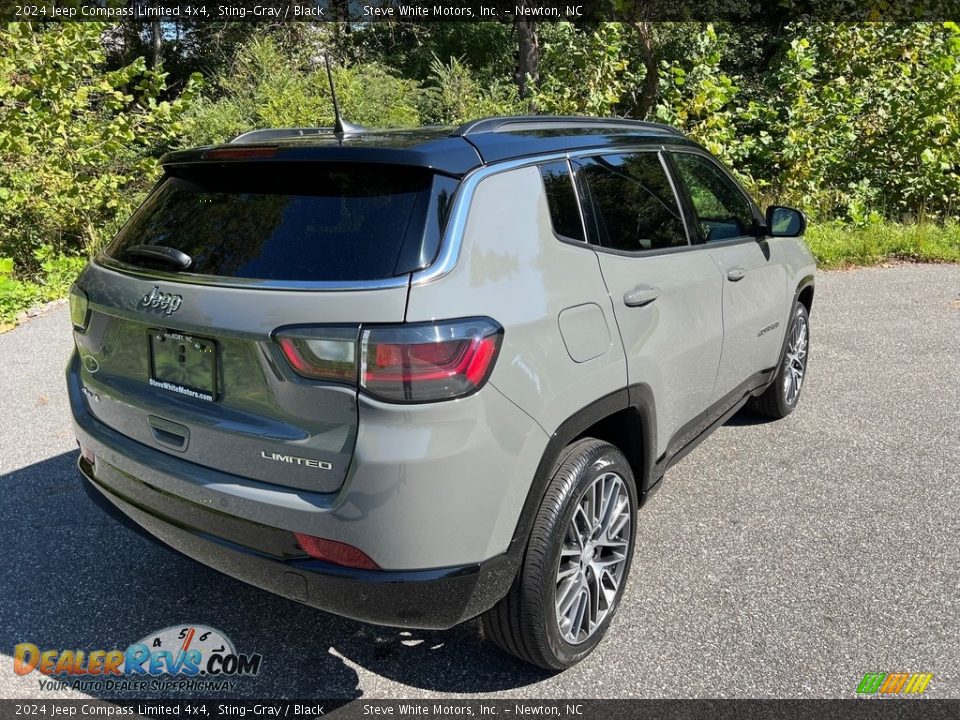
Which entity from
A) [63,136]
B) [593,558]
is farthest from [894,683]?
[63,136]

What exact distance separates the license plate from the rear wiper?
0.72 feet

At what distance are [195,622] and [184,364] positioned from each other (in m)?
1.17

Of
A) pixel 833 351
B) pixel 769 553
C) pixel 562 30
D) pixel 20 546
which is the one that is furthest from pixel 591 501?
pixel 562 30

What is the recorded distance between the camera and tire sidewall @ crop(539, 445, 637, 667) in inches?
93.7

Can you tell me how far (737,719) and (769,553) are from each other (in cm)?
108

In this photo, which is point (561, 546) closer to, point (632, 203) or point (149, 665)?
point (632, 203)

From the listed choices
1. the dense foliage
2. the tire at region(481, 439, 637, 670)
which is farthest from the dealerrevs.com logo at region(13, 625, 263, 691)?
the dense foliage

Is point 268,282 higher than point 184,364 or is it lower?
higher

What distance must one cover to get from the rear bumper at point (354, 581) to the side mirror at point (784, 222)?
260cm

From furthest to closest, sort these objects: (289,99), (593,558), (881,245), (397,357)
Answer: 1. (289,99)
2. (881,245)
3. (593,558)
4. (397,357)

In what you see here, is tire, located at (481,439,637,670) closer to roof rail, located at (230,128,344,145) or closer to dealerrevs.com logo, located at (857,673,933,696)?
dealerrevs.com logo, located at (857,673,933,696)

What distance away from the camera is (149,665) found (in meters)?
2.70

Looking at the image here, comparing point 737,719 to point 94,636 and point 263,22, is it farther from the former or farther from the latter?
point 263,22

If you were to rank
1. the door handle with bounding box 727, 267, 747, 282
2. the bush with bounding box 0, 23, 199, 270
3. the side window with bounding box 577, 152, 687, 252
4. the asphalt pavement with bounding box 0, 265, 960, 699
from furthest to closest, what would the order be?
the bush with bounding box 0, 23, 199, 270
the door handle with bounding box 727, 267, 747, 282
the side window with bounding box 577, 152, 687, 252
the asphalt pavement with bounding box 0, 265, 960, 699
